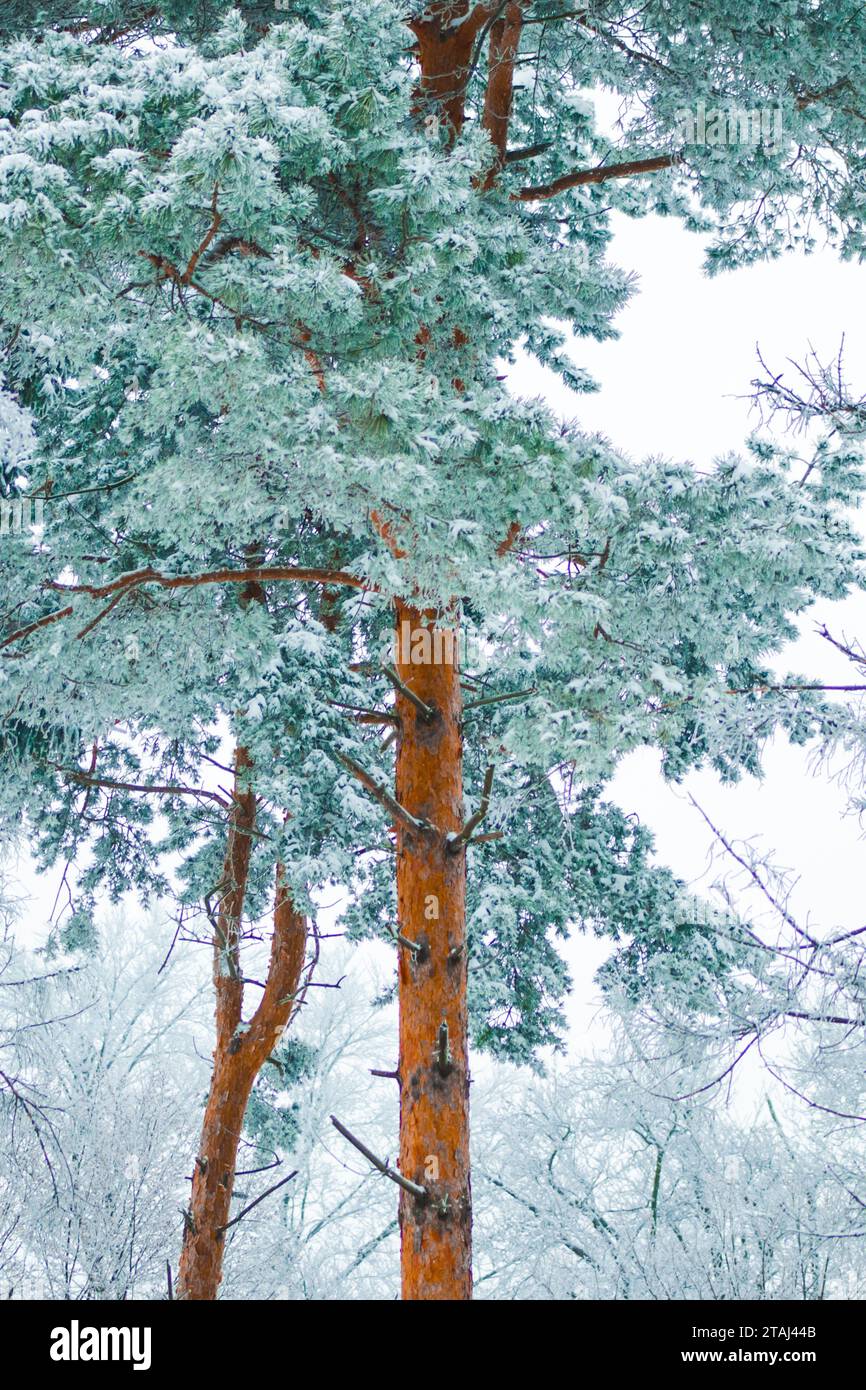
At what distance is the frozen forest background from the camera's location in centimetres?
583

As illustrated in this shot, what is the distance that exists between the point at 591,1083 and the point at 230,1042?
23.7 feet

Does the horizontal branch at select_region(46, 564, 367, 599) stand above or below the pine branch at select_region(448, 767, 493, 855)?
above

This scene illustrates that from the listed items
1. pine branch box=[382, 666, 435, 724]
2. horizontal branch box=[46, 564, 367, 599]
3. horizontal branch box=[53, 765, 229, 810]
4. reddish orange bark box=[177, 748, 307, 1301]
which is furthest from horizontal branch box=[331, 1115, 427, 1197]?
horizontal branch box=[53, 765, 229, 810]

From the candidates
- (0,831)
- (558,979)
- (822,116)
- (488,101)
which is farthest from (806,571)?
(0,831)

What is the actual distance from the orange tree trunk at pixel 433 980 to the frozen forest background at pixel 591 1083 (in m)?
0.85

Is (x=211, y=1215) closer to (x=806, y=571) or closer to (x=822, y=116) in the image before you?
(x=806, y=571)

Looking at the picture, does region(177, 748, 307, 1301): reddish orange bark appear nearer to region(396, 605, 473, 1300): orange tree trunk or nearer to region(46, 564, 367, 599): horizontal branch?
region(46, 564, 367, 599): horizontal branch

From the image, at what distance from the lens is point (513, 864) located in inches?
376

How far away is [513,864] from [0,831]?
12.9 feet

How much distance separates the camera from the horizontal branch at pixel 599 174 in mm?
7883

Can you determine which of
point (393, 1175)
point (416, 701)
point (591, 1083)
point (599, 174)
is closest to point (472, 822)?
point (416, 701)

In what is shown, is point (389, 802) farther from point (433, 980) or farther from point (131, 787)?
point (131, 787)

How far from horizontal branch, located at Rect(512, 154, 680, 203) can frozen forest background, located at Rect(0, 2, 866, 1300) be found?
0.68 meters

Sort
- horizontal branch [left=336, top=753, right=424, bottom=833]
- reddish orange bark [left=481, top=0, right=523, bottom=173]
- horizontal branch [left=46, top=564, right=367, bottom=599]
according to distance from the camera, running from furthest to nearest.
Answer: reddish orange bark [left=481, top=0, right=523, bottom=173] < horizontal branch [left=46, top=564, right=367, bottom=599] < horizontal branch [left=336, top=753, right=424, bottom=833]
